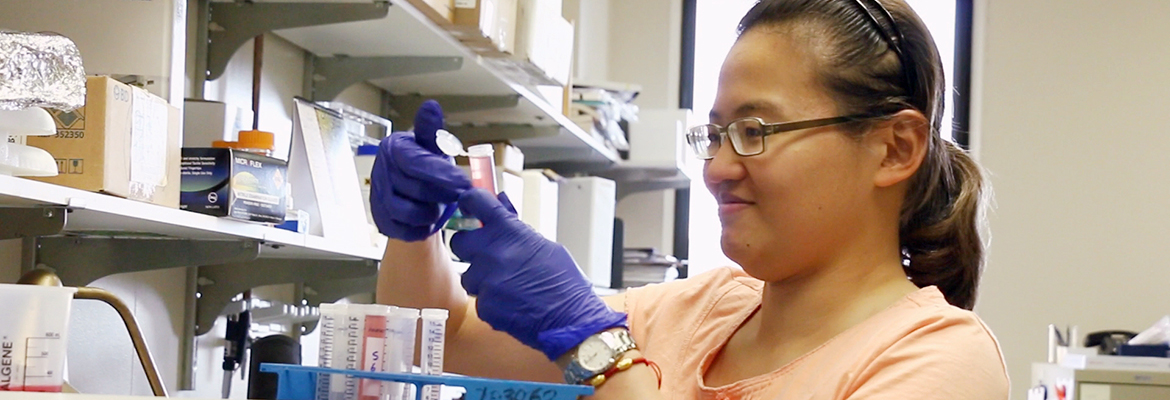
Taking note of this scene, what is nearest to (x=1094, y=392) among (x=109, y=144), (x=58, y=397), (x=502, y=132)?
(x=502, y=132)

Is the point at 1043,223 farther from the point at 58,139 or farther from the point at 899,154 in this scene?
the point at 58,139

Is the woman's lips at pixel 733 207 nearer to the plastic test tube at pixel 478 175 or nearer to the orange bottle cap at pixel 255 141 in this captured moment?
the plastic test tube at pixel 478 175

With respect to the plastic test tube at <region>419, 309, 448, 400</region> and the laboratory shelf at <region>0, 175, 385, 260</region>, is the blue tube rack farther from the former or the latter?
the laboratory shelf at <region>0, 175, 385, 260</region>

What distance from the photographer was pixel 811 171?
1.30 metres

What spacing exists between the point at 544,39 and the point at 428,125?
50.5 inches

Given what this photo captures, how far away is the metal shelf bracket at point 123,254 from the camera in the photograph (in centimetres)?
173

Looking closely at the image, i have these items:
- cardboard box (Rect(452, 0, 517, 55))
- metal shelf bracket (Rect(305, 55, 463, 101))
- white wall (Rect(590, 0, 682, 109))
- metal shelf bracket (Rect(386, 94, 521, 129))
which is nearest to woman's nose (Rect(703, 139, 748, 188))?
cardboard box (Rect(452, 0, 517, 55))

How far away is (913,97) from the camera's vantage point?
4.37 ft

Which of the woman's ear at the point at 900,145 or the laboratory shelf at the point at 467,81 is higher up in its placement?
the laboratory shelf at the point at 467,81

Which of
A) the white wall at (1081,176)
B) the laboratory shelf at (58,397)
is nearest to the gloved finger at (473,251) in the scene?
the laboratory shelf at (58,397)

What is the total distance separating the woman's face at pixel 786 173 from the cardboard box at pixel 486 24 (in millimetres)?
946

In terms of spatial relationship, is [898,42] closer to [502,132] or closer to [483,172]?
[483,172]

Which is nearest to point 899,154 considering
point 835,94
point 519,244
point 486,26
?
point 835,94

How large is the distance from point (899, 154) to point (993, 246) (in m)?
3.53
